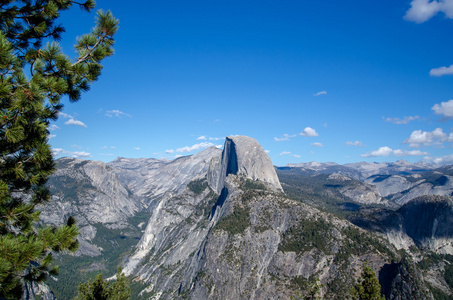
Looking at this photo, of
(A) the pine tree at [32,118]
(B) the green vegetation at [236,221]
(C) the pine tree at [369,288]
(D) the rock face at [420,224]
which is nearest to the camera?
(A) the pine tree at [32,118]

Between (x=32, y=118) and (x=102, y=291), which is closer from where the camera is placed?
(x=32, y=118)

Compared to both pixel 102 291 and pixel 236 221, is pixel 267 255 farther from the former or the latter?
pixel 102 291

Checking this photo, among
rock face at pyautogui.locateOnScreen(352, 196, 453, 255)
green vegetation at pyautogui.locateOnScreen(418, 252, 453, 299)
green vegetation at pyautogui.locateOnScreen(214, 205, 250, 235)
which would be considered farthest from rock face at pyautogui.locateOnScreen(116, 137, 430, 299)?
rock face at pyautogui.locateOnScreen(352, 196, 453, 255)

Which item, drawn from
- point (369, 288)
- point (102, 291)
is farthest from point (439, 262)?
point (102, 291)

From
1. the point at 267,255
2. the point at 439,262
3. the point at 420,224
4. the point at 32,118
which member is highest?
the point at 32,118

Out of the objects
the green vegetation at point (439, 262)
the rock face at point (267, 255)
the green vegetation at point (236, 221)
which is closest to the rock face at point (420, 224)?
the green vegetation at point (439, 262)

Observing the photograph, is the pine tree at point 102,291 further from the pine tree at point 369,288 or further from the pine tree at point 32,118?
the pine tree at point 369,288

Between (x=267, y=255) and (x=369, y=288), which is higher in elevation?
(x=369, y=288)

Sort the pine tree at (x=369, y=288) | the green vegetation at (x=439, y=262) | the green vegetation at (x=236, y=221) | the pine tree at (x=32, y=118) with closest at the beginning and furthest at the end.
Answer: the pine tree at (x=32, y=118), the pine tree at (x=369, y=288), the green vegetation at (x=439, y=262), the green vegetation at (x=236, y=221)

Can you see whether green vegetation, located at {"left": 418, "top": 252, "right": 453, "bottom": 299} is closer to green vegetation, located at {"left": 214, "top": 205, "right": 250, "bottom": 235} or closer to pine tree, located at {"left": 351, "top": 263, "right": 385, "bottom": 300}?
green vegetation, located at {"left": 214, "top": 205, "right": 250, "bottom": 235}
